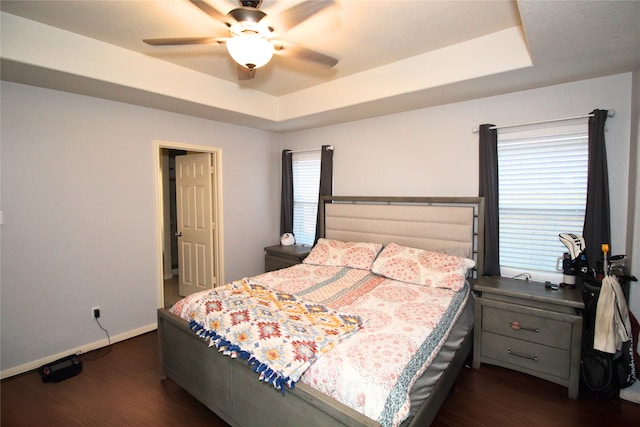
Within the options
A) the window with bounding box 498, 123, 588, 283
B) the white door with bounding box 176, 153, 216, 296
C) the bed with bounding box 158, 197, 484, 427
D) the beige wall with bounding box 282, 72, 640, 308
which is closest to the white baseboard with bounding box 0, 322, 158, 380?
the white door with bounding box 176, 153, 216, 296

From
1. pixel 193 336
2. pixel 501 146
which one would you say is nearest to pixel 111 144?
pixel 193 336

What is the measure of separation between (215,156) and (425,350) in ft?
10.7

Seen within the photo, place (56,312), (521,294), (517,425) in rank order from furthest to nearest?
(56,312), (521,294), (517,425)

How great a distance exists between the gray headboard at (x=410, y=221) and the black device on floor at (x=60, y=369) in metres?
2.78

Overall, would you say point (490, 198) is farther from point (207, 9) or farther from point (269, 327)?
point (207, 9)

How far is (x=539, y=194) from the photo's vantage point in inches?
110

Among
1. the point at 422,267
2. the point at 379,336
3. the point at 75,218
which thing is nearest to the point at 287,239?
the point at 422,267

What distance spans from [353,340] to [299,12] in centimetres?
175

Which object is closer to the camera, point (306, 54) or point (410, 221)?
point (306, 54)

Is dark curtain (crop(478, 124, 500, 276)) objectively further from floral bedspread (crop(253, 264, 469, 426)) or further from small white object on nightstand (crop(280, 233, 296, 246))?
small white object on nightstand (crop(280, 233, 296, 246))

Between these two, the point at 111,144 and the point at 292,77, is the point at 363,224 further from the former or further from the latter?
the point at 111,144

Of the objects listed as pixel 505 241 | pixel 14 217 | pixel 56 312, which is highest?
pixel 14 217

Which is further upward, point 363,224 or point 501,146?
point 501,146

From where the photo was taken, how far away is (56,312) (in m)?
2.78
